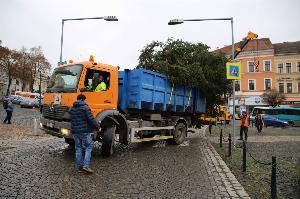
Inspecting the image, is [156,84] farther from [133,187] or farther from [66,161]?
[133,187]

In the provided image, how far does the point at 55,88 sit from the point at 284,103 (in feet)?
164

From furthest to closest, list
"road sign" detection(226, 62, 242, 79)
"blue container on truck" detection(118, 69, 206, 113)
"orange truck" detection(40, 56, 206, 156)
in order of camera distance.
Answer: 1. "road sign" detection(226, 62, 242, 79)
2. "blue container on truck" detection(118, 69, 206, 113)
3. "orange truck" detection(40, 56, 206, 156)

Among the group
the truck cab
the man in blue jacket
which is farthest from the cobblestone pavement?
the truck cab

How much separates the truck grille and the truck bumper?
0.15 m

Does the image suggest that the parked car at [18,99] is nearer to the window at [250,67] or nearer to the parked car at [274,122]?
the parked car at [274,122]

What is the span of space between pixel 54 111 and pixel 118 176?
10.7 feet

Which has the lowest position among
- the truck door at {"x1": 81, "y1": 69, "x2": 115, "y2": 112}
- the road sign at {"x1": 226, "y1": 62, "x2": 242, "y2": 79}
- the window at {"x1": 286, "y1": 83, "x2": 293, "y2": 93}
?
the truck door at {"x1": 81, "y1": 69, "x2": 115, "y2": 112}

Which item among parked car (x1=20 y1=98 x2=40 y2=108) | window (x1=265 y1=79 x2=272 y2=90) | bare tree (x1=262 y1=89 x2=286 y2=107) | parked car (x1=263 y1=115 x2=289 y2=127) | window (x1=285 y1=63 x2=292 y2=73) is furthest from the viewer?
window (x1=265 y1=79 x2=272 y2=90)

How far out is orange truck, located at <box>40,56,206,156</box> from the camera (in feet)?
30.5

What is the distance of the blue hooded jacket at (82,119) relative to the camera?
25.0 feet

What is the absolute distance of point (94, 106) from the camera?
938cm

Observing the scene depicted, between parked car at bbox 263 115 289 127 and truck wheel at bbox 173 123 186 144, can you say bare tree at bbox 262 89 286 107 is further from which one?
truck wheel at bbox 173 123 186 144

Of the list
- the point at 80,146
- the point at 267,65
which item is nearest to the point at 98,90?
the point at 80,146

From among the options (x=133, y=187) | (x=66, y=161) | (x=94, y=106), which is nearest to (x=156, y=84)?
(x=94, y=106)
